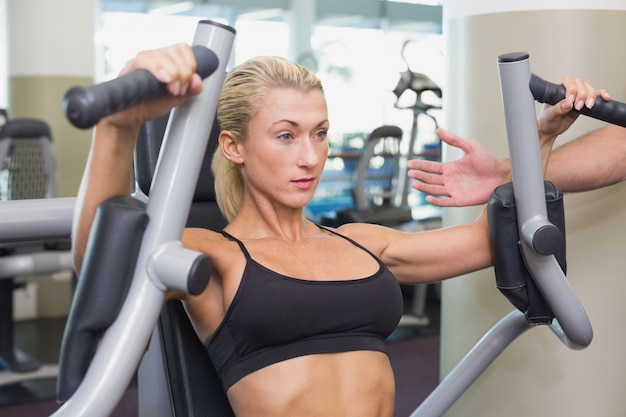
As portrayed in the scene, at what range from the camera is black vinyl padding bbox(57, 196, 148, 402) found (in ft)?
3.46

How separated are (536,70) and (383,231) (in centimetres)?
57

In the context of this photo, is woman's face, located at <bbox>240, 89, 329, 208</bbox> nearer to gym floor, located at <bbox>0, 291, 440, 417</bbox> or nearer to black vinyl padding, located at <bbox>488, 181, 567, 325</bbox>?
black vinyl padding, located at <bbox>488, 181, 567, 325</bbox>

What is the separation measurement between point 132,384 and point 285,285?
268 centimetres

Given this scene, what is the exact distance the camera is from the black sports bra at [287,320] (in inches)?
55.9

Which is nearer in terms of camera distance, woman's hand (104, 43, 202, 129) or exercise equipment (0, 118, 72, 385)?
woman's hand (104, 43, 202, 129)

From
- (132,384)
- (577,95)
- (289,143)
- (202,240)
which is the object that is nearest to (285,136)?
(289,143)

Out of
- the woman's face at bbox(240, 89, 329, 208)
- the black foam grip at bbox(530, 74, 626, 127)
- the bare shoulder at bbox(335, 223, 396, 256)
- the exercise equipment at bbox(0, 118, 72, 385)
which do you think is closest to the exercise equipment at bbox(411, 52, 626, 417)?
the black foam grip at bbox(530, 74, 626, 127)

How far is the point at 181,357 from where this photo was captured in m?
1.57

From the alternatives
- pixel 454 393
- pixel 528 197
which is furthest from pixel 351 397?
pixel 528 197

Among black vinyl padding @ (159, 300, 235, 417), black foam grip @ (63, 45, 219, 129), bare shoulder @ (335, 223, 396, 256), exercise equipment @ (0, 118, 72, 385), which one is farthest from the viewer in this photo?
exercise equipment @ (0, 118, 72, 385)

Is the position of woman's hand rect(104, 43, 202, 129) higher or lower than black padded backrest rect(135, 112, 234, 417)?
higher

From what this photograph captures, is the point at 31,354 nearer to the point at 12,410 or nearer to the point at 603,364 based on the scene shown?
the point at 12,410

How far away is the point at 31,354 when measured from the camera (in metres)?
4.37

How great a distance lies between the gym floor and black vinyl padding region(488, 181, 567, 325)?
6.38 feet
